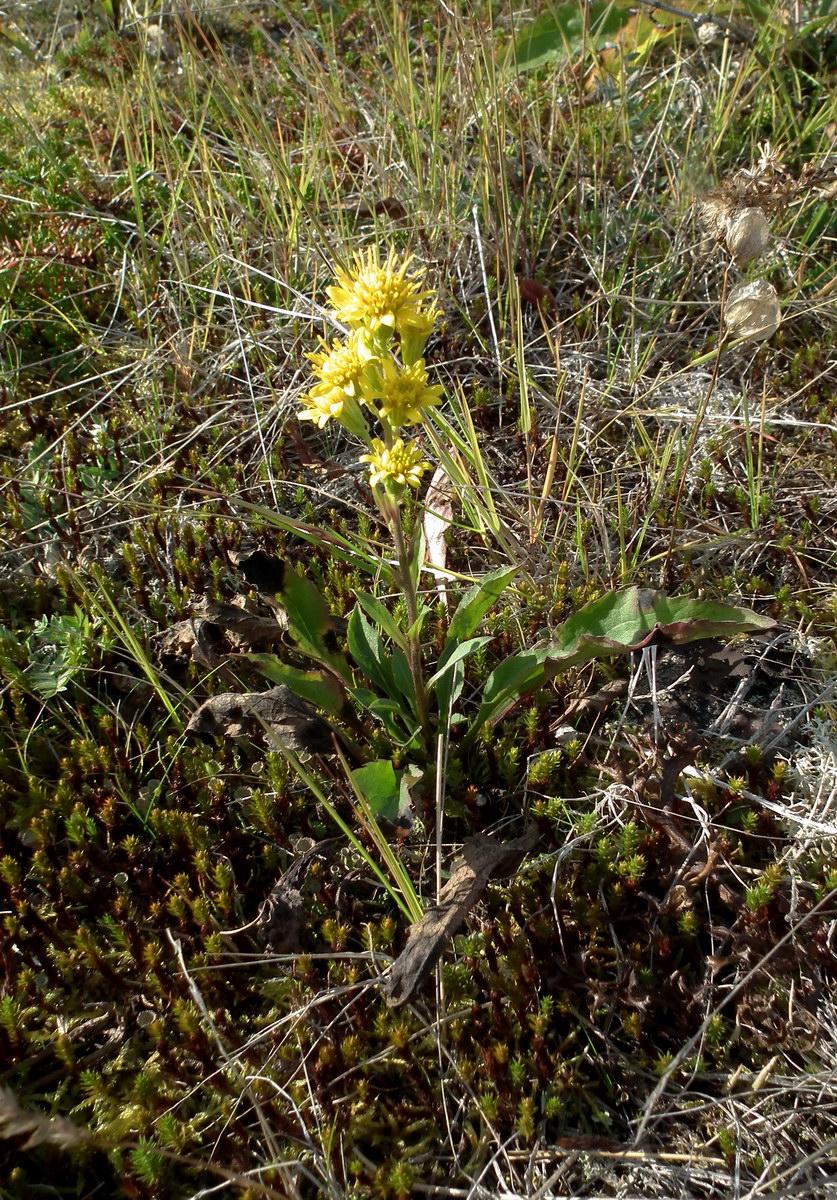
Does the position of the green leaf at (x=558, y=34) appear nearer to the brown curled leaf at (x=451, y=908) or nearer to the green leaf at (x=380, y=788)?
the green leaf at (x=380, y=788)

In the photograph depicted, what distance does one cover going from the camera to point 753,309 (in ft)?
8.70

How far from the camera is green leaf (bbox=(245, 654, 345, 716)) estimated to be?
2086 millimetres

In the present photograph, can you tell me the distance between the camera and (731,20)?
367cm

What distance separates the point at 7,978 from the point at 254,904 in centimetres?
56

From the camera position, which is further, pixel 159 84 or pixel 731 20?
pixel 159 84

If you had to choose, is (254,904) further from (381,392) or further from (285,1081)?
(381,392)

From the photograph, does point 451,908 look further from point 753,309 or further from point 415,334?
point 753,309


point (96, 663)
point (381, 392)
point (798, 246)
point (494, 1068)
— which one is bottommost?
point (494, 1068)

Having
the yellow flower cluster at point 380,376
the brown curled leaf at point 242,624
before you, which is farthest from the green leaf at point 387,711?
the yellow flower cluster at point 380,376

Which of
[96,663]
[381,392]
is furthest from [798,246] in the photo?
[96,663]

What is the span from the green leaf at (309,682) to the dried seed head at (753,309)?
5.31 ft

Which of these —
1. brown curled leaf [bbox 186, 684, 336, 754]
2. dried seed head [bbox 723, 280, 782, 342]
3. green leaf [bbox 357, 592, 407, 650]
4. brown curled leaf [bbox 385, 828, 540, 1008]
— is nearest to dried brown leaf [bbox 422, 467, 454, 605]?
green leaf [bbox 357, 592, 407, 650]

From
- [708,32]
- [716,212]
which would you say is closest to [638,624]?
[716,212]

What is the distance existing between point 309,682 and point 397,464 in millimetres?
669
